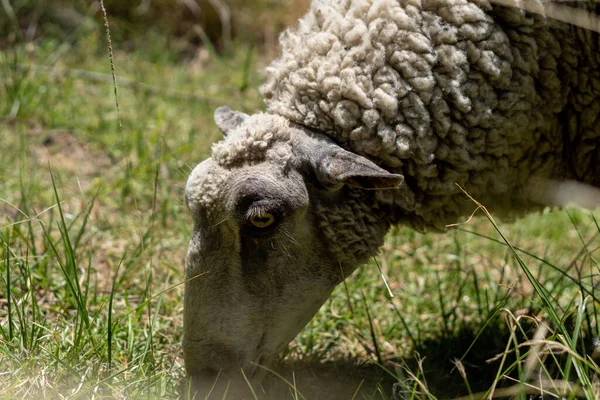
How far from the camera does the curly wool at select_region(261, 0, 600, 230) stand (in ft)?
9.13

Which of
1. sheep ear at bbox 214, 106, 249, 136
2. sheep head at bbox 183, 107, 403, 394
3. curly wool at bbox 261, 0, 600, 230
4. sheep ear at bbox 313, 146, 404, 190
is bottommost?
sheep head at bbox 183, 107, 403, 394

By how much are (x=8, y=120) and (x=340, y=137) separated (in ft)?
10.8

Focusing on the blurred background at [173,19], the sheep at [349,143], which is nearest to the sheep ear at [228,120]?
the sheep at [349,143]

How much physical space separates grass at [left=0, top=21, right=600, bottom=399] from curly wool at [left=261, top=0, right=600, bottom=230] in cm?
37

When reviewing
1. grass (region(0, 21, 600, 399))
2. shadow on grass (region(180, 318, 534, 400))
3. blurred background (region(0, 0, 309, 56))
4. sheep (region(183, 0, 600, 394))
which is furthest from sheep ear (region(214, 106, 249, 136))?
blurred background (region(0, 0, 309, 56))

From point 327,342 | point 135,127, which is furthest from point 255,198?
point 135,127

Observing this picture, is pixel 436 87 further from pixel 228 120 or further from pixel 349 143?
pixel 228 120

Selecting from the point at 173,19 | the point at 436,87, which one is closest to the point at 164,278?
the point at 436,87

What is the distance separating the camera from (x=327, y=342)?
11.9 feet

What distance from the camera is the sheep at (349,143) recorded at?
2.76 metres

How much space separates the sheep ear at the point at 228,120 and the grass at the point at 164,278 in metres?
0.43

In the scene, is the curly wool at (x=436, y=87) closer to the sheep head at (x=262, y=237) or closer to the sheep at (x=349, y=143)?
the sheep at (x=349, y=143)

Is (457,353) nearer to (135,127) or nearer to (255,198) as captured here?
(255,198)

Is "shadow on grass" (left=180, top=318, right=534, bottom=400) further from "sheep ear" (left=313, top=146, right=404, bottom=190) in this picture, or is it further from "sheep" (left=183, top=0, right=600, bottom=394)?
"sheep ear" (left=313, top=146, right=404, bottom=190)
